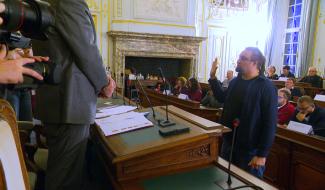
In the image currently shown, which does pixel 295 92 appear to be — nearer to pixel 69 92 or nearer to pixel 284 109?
pixel 284 109

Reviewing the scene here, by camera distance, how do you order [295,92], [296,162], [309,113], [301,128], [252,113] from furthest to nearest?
[295,92] → [309,113] → [301,128] → [296,162] → [252,113]

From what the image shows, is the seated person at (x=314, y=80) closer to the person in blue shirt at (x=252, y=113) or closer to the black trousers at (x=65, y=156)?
the person in blue shirt at (x=252, y=113)

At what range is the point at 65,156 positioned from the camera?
143 centimetres

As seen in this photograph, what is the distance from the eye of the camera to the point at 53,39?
145 cm

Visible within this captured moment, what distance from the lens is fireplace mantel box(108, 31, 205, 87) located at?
303 inches

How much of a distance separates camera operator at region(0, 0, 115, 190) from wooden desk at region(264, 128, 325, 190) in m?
1.82

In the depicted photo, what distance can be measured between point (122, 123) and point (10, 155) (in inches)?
30.0

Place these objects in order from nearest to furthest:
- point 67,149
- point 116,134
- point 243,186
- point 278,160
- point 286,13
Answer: point 243,186 < point 67,149 < point 116,134 < point 278,160 < point 286,13

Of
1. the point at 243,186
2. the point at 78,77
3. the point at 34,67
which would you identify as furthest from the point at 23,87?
the point at 243,186

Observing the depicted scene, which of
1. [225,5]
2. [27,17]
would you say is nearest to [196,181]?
[27,17]

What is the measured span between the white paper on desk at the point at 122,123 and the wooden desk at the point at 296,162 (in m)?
1.47

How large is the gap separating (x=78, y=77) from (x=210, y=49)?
26.2ft

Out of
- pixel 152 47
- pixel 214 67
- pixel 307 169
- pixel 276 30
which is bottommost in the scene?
pixel 307 169

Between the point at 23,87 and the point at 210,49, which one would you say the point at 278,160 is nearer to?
the point at 23,87
